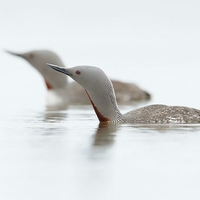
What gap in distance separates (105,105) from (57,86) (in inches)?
152

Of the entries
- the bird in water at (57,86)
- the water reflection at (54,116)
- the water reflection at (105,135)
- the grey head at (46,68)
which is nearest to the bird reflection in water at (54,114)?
the water reflection at (54,116)

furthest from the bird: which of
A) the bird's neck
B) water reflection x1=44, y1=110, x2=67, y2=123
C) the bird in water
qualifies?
the bird in water

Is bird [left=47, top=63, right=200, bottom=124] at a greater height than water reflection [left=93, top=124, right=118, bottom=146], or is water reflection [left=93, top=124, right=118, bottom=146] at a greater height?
bird [left=47, top=63, right=200, bottom=124]

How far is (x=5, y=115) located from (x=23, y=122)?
3.14 ft

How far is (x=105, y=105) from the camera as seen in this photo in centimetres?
689

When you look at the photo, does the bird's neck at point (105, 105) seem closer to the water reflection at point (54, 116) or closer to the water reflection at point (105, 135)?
the water reflection at point (105, 135)

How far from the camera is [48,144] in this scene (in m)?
5.78

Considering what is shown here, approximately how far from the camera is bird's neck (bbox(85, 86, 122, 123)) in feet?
22.5

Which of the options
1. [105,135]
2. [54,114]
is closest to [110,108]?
[105,135]

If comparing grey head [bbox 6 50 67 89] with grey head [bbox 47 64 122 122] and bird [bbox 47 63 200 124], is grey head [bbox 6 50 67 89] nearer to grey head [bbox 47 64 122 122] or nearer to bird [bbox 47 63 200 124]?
bird [bbox 47 63 200 124]

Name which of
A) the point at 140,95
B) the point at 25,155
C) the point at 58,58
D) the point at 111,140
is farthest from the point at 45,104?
the point at 25,155

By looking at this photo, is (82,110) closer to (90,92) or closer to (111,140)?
(90,92)

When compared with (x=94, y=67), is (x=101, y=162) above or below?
below

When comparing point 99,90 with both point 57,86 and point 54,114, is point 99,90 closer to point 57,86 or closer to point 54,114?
point 54,114
